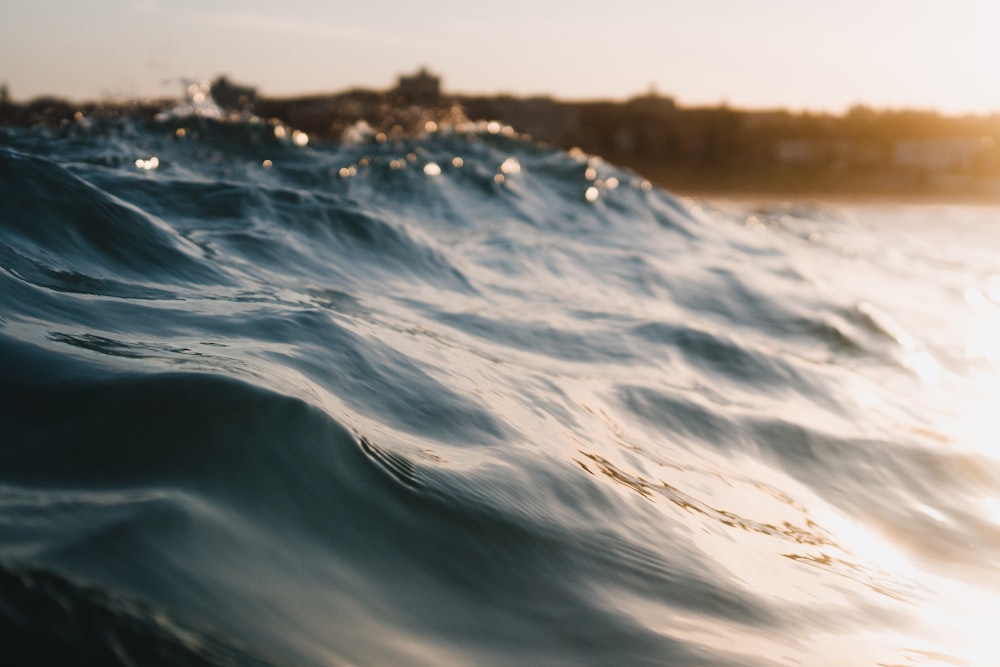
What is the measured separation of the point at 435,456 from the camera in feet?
7.28

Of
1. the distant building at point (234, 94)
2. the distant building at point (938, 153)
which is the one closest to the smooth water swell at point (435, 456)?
the distant building at point (234, 94)

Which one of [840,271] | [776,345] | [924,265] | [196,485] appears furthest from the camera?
[924,265]

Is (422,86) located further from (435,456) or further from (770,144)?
(435,456)

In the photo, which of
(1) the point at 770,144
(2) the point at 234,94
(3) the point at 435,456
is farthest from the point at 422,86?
(3) the point at 435,456

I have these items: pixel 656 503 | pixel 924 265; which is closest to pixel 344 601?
pixel 656 503

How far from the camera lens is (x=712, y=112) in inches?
1266

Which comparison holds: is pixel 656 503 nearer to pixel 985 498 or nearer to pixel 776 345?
pixel 985 498

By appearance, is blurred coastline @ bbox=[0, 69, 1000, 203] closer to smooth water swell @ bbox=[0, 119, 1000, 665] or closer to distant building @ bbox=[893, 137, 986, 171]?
distant building @ bbox=[893, 137, 986, 171]

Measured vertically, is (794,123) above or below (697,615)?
above

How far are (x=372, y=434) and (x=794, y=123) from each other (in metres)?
32.7

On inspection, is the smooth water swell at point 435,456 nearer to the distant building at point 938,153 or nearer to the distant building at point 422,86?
the distant building at point 422,86

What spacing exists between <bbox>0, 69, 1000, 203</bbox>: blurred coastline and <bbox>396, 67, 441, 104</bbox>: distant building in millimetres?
39

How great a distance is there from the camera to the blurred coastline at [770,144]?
89.3 feet

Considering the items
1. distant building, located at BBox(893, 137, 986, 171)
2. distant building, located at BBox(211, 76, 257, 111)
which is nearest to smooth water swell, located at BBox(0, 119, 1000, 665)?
distant building, located at BBox(211, 76, 257, 111)
